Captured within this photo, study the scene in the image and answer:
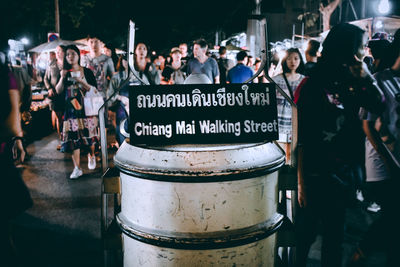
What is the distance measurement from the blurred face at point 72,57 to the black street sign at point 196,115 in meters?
4.27

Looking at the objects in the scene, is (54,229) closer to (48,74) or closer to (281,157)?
(281,157)

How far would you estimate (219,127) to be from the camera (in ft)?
6.63

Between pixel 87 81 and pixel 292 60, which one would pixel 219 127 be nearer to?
pixel 292 60

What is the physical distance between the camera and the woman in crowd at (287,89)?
175 inches

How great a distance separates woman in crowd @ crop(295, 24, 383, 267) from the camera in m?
2.63

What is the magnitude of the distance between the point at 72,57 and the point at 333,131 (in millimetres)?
→ 4633

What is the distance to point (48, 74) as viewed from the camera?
7.45 metres

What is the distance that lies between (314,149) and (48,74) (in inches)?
253

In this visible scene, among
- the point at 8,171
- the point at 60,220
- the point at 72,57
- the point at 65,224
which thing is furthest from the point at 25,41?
the point at 8,171

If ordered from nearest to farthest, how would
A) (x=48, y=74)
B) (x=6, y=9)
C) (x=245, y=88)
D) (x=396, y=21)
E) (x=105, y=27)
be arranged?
(x=245, y=88) → (x=6, y=9) → (x=48, y=74) → (x=396, y=21) → (x=105, y=27)

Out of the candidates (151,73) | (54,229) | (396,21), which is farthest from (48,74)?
(396,21)

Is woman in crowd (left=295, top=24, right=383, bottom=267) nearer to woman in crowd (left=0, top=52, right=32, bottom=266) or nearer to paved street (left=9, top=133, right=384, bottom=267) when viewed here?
paved street (left=9, top=133, right=384, bottom=267)

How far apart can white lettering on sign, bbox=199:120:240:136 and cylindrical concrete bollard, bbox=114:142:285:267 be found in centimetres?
11

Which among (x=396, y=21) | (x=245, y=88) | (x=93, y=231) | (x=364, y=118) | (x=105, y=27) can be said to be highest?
(x=105, y=27)
